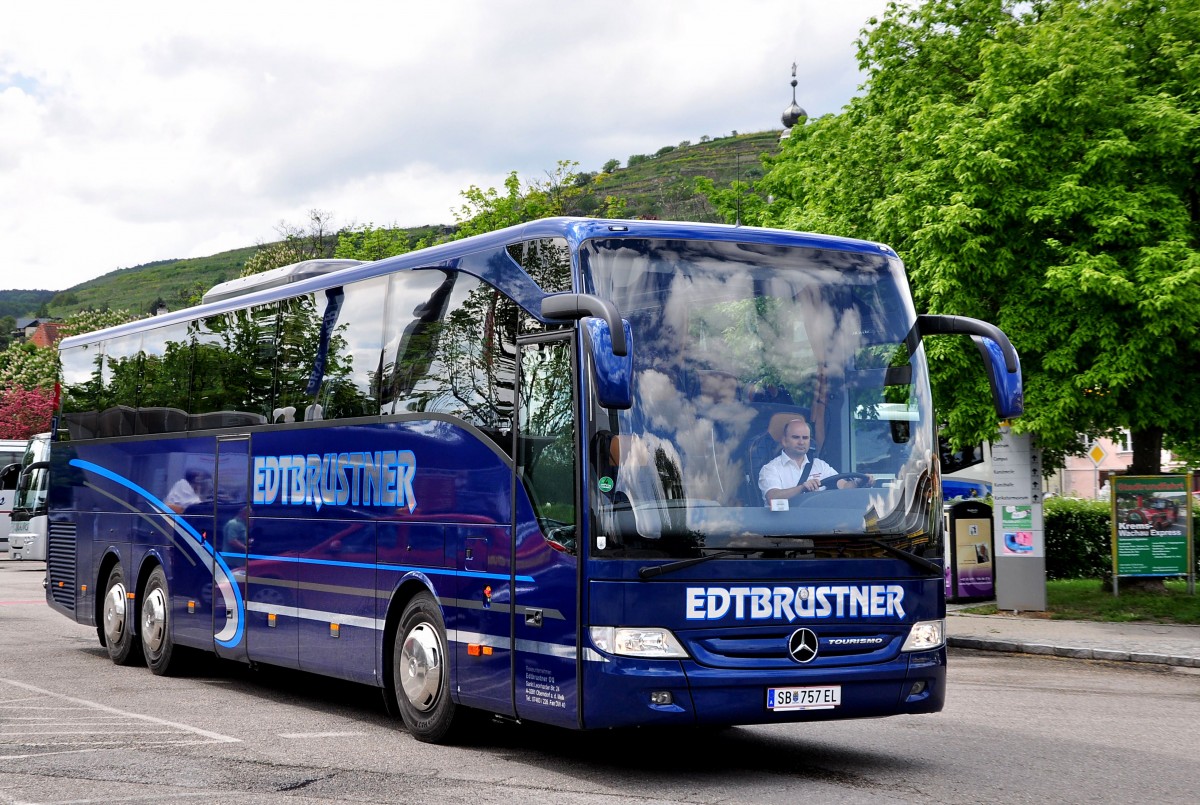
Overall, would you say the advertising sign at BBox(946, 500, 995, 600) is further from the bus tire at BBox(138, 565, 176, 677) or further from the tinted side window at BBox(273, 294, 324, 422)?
the tinted side window at BBox(273, 294, 324, 422)

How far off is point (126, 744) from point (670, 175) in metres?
170

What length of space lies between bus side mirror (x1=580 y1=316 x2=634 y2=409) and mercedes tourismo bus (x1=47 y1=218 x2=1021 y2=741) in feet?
0.05

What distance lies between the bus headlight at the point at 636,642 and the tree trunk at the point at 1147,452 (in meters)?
15.1

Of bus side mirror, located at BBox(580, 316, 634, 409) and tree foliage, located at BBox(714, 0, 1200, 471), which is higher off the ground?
tree foliage, located at BBox(714, 0, 1200, 471)

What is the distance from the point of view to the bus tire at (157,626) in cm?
1441

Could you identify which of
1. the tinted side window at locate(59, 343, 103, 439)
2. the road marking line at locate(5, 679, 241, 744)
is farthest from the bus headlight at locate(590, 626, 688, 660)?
the tinted side window at locate(59, 343, 103, 439)

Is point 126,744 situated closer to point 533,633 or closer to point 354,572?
point 354,572

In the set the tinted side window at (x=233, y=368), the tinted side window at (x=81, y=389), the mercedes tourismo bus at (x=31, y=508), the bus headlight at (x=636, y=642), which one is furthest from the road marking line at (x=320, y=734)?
the mercedes tourismo bus at (x=31, y=508)

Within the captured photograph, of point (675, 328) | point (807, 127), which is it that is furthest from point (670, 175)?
point (675, 328)

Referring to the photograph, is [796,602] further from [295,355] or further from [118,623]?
[118,623]

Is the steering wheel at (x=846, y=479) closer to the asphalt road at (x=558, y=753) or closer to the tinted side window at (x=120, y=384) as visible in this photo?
the asphalt road at (x=558, y=753)

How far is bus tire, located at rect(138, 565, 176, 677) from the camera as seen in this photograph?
14406mm

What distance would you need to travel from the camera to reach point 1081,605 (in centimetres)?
2164

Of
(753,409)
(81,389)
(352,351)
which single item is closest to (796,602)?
(753,409)
